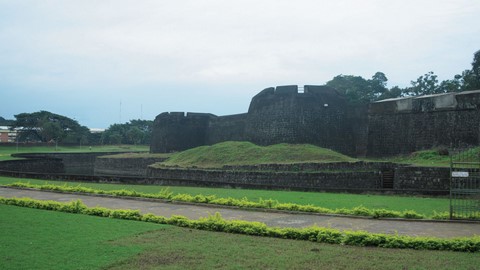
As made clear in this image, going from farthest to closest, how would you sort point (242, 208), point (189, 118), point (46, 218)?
point (189, 118)
point (242, 208)
point (46, 218)

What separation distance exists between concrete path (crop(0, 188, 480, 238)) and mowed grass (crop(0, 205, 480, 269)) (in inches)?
47.7

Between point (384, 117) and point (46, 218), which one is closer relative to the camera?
point (46, 218)

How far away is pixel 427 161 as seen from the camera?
15852 mm

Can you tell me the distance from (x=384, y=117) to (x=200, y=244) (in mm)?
16029

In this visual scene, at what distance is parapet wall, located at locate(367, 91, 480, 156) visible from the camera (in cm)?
1634

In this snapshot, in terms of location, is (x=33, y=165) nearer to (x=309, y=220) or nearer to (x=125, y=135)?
(x=309, y=220)

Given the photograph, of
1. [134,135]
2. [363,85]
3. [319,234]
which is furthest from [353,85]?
[319,234]

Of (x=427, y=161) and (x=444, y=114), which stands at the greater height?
(x=444, y=114)

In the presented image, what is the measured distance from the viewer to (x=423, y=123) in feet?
59.1

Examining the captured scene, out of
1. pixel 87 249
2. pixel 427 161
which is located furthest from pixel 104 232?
pixel 427 161

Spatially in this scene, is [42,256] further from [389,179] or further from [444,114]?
[444,114]

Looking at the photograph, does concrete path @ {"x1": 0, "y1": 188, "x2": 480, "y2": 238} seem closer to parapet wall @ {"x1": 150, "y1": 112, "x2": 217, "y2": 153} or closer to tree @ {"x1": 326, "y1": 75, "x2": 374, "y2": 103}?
parapet wall @ {"x1": 150, "y1": 112, "x2": 217, "y2": 153}

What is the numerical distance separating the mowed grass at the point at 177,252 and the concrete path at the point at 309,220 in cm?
121

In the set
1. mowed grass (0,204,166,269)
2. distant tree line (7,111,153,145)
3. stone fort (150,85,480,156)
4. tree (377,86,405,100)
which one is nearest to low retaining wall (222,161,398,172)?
stone fort (150,85,480,156)
